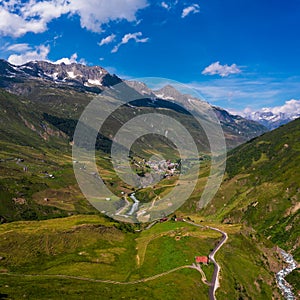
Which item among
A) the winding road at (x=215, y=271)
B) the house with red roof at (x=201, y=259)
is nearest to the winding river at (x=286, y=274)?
the winding road at (x=215, y=271)

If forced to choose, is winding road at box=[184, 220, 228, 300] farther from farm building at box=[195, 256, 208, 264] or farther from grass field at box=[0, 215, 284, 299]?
farm building at box=[195, 256, 208, 264]

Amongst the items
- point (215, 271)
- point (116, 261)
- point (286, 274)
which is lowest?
point (286, 274)

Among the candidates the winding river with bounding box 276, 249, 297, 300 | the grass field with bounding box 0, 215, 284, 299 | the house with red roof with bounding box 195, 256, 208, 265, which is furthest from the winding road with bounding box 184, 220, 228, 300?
the winding river with bounding box 276, 249, 297, 300

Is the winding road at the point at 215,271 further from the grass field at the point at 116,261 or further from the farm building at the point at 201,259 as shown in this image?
the farm building at the point at 201,259

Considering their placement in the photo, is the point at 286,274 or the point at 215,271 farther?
the point at 286,274

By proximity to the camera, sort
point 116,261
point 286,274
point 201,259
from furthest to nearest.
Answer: point 286,274 < point 116,261 < point 201,259

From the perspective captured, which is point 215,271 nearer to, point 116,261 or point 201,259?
point 201,259

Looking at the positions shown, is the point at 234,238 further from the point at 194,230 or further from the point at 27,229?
the point at 27,229

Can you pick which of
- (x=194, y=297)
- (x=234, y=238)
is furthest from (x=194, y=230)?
(x=194, y=297)

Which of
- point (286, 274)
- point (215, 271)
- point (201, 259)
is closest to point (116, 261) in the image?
point (201, 259)
